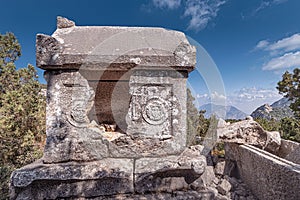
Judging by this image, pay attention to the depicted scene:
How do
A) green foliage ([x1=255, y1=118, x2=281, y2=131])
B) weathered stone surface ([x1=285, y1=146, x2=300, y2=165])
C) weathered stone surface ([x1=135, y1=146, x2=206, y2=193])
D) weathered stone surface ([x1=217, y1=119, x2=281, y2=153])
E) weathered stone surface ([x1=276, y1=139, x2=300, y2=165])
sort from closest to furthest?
weathered stone surface ([x1=135, y1=146, x2=206, y2=193]) < weathered stone surface ([x1=285, y1=146, x2=300, y2=165]) < weathered stone surface ([x1=276, y1=139, x2=300, y2=165]) < weathered stone surface ([x1=217, y1=119, x2=281, y2=153]) < green foliage ([x1=255, y1=118, x2=281, y2=131])

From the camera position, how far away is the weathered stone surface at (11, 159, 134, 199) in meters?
1.94

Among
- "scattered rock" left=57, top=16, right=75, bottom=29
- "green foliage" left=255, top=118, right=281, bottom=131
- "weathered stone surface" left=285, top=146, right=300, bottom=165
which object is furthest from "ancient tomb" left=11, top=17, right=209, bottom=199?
"green foliage" left=255, top=118, right=281, bottom=131

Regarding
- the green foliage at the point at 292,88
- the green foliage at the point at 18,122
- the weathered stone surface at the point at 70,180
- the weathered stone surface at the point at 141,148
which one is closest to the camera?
the weathered stone surface at the point at 70,180

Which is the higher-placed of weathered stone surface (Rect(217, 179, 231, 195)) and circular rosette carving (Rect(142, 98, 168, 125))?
circular rosette carving (Rect(142, 98, 168, 125))

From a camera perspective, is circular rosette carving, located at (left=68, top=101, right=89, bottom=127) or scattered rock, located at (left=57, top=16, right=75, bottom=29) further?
scattered rock, located at (left=57, top=16, right=75, bottom=29)

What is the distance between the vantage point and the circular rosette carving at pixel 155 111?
7.07ft

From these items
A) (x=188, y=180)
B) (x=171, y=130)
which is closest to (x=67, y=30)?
(x=171, y=130)

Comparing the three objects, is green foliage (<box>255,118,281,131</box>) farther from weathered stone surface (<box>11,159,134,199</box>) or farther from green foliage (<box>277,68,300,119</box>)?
weathered stone surface (<box>11,159,134,199</box>)

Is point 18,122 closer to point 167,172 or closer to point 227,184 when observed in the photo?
point 167,172

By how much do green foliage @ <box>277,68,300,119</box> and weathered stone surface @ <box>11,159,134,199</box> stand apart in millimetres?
12568

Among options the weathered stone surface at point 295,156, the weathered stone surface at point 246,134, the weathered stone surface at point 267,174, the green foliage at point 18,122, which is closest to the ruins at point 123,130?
the weathered stone surface at point 267,174

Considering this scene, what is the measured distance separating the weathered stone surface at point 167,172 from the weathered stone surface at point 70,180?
12 cm

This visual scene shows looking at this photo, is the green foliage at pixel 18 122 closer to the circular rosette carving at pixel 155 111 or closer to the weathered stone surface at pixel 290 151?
the circular rosette carving at pixel 155 111

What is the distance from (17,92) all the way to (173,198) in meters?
6.27
